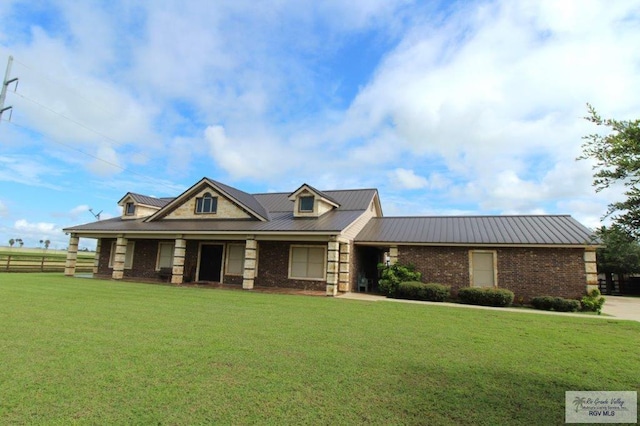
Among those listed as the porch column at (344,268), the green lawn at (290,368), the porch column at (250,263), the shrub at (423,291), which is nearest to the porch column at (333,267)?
the porch column at (344,268)

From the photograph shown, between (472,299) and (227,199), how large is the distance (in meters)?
14.0

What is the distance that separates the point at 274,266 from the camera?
729 inches

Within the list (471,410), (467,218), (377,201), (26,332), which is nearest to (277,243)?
(377,201)

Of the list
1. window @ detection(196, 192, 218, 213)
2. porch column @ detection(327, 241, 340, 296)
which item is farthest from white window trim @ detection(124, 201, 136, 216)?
porch column @ detection(327, 241, 340, 296)

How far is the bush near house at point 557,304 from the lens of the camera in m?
13.8

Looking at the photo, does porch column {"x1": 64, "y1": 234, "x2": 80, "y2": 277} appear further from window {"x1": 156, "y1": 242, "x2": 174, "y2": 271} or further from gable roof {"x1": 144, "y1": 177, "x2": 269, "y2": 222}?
window {"x1": 156, "y1": 242, "x2": 174, "y2": 271}

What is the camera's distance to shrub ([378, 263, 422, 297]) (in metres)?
16.4

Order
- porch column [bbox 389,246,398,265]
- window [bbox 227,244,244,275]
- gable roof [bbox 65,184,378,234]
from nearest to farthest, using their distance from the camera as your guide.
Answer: gable roof [bbox 65,184,378,234]
porch column [bbox 389,246,398,265]
window [bbox 227,244,244,275]

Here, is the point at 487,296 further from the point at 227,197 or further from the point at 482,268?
the point at 227,197

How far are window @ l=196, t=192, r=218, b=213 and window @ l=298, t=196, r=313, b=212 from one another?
16.9 feet

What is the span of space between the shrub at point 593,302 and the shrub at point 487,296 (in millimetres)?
2700

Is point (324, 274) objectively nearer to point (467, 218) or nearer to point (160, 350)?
point (467, 218)

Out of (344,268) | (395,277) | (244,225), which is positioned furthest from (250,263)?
(395,277)

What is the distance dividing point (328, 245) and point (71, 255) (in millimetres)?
17263
